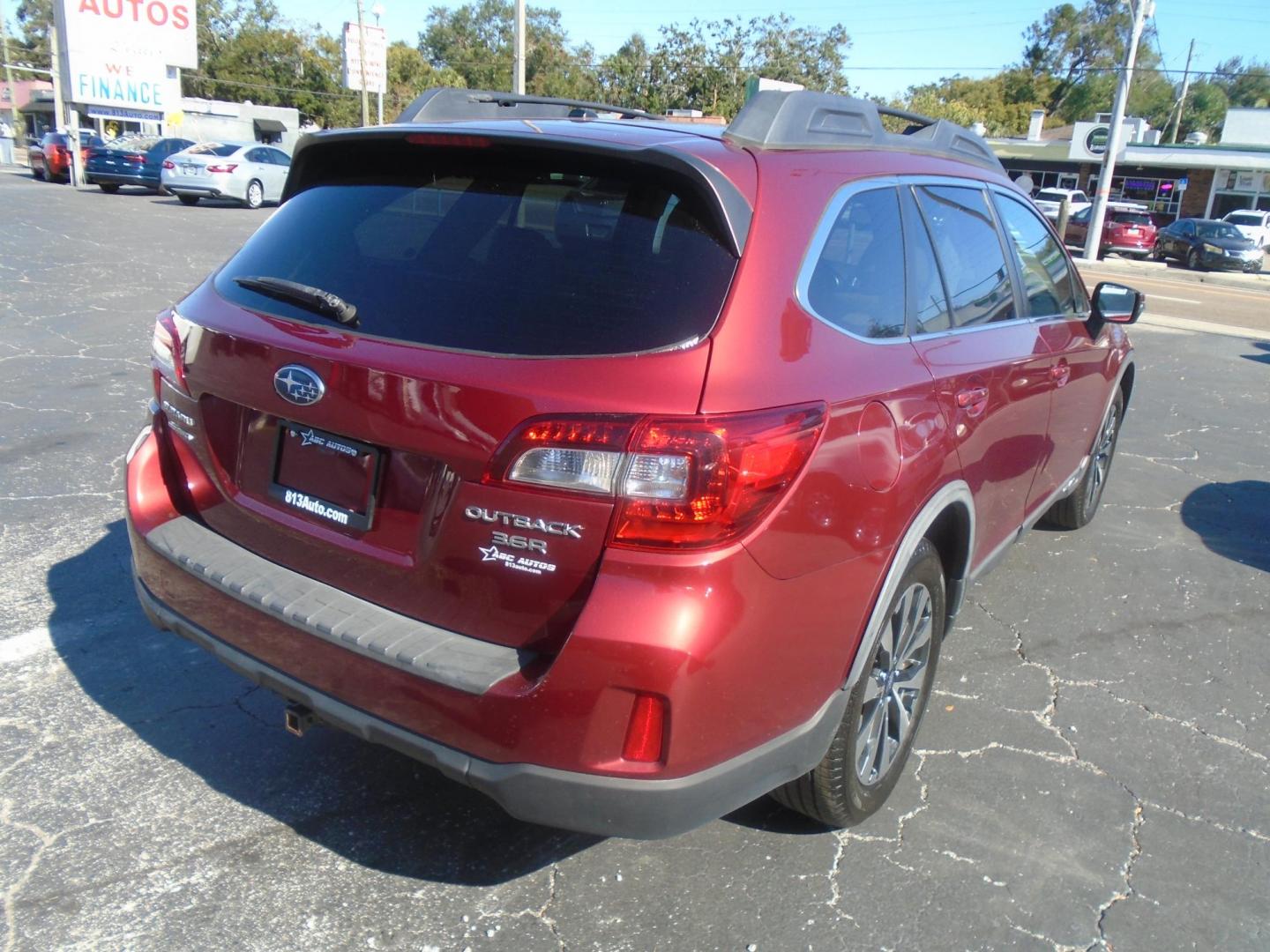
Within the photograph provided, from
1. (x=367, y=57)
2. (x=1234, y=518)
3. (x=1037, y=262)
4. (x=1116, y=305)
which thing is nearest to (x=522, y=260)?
(x=1037, y=262)

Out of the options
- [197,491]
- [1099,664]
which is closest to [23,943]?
[197,491]

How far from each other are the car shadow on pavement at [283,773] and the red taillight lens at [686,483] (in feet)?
3.82

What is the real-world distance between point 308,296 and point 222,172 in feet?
77.5

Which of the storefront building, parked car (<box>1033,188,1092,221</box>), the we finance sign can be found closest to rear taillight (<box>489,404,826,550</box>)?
parked car (<box>1033,188,1092,221</box>)

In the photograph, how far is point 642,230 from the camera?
2.45 m

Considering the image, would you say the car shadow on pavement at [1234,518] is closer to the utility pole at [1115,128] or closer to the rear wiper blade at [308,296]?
the rear wiper blade at [308,296]

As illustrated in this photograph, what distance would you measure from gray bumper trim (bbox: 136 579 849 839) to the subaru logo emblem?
0.67m

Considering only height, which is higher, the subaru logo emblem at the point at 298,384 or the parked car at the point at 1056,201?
the subaru logo emblem at the point at 298,384

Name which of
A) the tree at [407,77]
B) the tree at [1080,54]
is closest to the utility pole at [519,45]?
the tree at [407,77]

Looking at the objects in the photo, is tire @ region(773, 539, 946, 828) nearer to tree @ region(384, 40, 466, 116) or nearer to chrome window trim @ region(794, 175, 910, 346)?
chrome window trim @ region(794, 175, 910, 346)

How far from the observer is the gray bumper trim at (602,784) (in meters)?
2.21

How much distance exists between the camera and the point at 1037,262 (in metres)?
4.27

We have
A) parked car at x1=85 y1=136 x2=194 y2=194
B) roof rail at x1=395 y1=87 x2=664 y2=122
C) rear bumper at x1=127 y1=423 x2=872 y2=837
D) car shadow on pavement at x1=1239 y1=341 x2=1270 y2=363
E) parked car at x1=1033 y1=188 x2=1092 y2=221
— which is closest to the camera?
rear bumper at x1=127 y1=423 x2=872 y2=837

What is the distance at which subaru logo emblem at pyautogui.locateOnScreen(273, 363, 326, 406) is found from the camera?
2.47 metres
